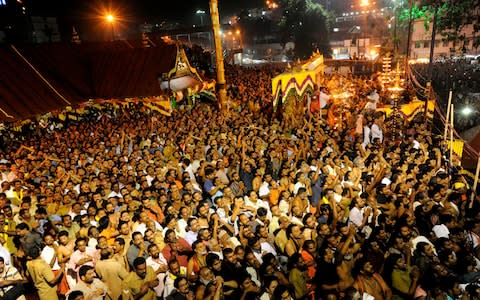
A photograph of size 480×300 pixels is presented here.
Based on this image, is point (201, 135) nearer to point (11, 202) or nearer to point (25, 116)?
point (11, 202)

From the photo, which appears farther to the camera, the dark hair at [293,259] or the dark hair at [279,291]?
the dark hair at [293,259]

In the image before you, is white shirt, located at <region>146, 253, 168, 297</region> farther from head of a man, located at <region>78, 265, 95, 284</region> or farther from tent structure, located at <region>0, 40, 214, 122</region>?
tent structure, located at <region>0, 40, 214, 122</region>

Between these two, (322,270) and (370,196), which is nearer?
(322,270)

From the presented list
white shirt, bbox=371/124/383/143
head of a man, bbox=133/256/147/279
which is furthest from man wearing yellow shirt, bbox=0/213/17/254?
white shirt, bbox=371/124/383/143

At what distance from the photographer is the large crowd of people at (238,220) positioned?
13.5ft

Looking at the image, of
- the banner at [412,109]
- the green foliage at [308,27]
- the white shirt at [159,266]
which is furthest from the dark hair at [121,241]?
the green foliage at [308,27]

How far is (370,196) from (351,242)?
4.79 feet

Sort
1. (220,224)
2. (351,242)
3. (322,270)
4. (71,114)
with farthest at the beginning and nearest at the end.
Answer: (71,114), (220,224), (351,242), (322,270)

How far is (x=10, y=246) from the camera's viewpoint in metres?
5.69

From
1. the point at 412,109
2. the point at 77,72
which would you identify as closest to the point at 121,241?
the point at 412,109

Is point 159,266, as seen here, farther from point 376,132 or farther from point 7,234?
point 376,132

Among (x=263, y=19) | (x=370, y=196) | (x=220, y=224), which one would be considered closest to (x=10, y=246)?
(x=220, y=224)

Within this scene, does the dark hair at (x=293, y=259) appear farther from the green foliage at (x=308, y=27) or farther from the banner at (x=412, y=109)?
the green foliage at (x=308, y=27)

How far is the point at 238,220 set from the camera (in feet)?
17.6
